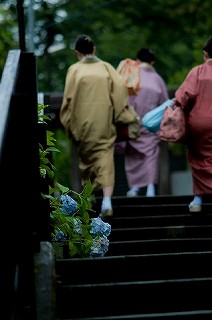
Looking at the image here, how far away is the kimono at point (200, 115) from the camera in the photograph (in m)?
7.32

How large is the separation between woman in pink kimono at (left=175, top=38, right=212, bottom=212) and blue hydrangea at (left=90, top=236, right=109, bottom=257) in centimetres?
222

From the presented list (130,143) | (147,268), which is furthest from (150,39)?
(147,268)

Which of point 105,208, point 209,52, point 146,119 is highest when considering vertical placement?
point 209,52

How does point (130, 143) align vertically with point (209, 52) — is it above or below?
below

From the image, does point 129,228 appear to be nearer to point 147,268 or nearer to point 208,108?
point 208,108

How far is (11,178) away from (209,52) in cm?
385

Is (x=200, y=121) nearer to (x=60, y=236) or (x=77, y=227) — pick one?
(x=77, y=227)

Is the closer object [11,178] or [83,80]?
[11,178]

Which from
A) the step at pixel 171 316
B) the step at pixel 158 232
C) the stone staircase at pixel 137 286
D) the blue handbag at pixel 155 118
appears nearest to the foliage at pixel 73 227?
the stone staircase at pixel 137 286

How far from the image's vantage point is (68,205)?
5.36m

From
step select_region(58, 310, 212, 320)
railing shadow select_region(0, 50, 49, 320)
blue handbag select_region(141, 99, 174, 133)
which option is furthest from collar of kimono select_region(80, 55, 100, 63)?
step select_region(58, 310, 212, 320)

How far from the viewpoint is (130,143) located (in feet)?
31.0

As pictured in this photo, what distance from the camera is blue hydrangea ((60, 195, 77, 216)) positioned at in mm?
5355

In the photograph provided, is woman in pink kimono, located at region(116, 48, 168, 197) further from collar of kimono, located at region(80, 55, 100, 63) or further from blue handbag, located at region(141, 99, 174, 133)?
blue handbag, located at region(141, 99, 174, 133)
